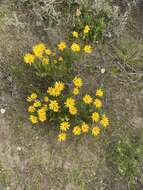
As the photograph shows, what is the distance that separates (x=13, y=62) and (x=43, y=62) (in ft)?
1.26

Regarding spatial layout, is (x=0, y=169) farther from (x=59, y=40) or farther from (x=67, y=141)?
(x=59, y=40)

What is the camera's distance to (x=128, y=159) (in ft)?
13.5

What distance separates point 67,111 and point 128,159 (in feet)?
2.24

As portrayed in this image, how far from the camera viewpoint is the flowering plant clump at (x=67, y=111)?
13.3 ft

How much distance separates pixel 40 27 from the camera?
15.3 ft

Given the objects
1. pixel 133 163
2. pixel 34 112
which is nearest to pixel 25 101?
pixel 34 112

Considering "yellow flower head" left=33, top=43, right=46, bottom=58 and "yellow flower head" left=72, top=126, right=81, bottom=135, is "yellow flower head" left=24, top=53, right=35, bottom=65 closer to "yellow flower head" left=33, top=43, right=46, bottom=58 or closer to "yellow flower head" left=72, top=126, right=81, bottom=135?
"yellow flower head" left=33, top=43, right=46, bottom=58

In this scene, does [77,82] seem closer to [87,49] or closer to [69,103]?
[69,103]

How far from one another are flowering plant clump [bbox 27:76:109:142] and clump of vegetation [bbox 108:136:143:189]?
23cm

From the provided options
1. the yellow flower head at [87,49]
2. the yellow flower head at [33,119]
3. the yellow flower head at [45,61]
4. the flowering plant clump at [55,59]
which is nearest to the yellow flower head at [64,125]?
the yellow flower head at [33,119]

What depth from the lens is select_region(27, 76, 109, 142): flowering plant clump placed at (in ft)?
13.3

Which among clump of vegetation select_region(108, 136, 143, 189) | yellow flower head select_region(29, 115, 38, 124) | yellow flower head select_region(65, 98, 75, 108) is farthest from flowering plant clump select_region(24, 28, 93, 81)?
clump of vegetation select_region(108, 136, 143, 189)

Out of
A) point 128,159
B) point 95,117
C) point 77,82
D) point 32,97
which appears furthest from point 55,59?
point 128,159

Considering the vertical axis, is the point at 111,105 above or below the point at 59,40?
below
